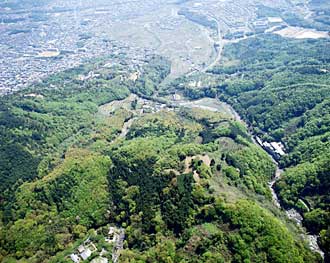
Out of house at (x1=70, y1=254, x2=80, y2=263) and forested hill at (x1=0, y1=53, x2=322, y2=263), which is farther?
house at (x1=70, y1=254, x2=80, y2=263)

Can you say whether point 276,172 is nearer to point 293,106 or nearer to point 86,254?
point 293,106

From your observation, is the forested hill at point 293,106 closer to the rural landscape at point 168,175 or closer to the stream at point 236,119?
Answer: the rural landscape at point 168,175

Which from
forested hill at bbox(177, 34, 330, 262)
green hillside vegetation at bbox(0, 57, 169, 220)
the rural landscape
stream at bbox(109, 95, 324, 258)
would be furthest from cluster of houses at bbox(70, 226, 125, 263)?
forested hill at bbox(177, 34, 330, 262)

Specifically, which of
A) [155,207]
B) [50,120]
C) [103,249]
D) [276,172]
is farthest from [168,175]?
[50,120]

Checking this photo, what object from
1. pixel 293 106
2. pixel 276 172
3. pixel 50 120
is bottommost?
pixel 276 172

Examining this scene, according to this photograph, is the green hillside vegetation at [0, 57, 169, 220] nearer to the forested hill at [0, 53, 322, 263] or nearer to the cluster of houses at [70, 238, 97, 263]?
the forested hill at [0, 53, 322, 263]

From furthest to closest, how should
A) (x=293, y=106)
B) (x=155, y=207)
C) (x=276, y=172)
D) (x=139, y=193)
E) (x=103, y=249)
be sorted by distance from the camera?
(x=293, y=106) < (x=276, y=172) < (x=139, y=193) < (x=155, y=207) < (x=103, y=249)

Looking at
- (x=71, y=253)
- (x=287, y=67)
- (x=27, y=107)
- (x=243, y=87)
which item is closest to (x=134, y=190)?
(x=71, y=253)
